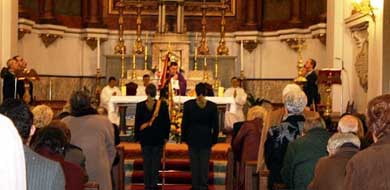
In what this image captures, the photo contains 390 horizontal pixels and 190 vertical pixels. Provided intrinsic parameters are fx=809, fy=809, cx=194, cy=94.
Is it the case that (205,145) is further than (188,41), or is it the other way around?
(188,41)

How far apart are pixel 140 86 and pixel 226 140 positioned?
112 inches

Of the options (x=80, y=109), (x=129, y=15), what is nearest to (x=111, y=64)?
(x=129, y=15)

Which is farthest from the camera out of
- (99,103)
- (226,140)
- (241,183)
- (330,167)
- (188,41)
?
(188,41)

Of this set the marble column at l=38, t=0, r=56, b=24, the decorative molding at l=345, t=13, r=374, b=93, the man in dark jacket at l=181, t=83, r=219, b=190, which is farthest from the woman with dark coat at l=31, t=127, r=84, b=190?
the marble column at l=38, t=0, r=56, b=24

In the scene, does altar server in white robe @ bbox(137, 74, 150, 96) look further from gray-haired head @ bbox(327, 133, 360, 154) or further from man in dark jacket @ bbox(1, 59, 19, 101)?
gray-haired head @ bbox(327, 133, 360, 154)

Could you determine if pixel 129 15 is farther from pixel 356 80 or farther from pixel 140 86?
pixel 356 80

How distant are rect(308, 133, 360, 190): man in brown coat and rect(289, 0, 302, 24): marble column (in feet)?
48.8

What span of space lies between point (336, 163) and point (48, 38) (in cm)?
1515

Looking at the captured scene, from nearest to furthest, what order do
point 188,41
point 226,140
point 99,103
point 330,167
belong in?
point 330,167, point 226,140, point 99,103, point 188,41

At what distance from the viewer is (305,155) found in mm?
6141

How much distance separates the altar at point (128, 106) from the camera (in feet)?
55.3

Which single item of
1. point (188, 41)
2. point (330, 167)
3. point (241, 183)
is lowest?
point (241, 183)

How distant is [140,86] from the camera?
18.6 m

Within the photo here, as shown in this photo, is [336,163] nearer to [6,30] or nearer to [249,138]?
[249,138]
